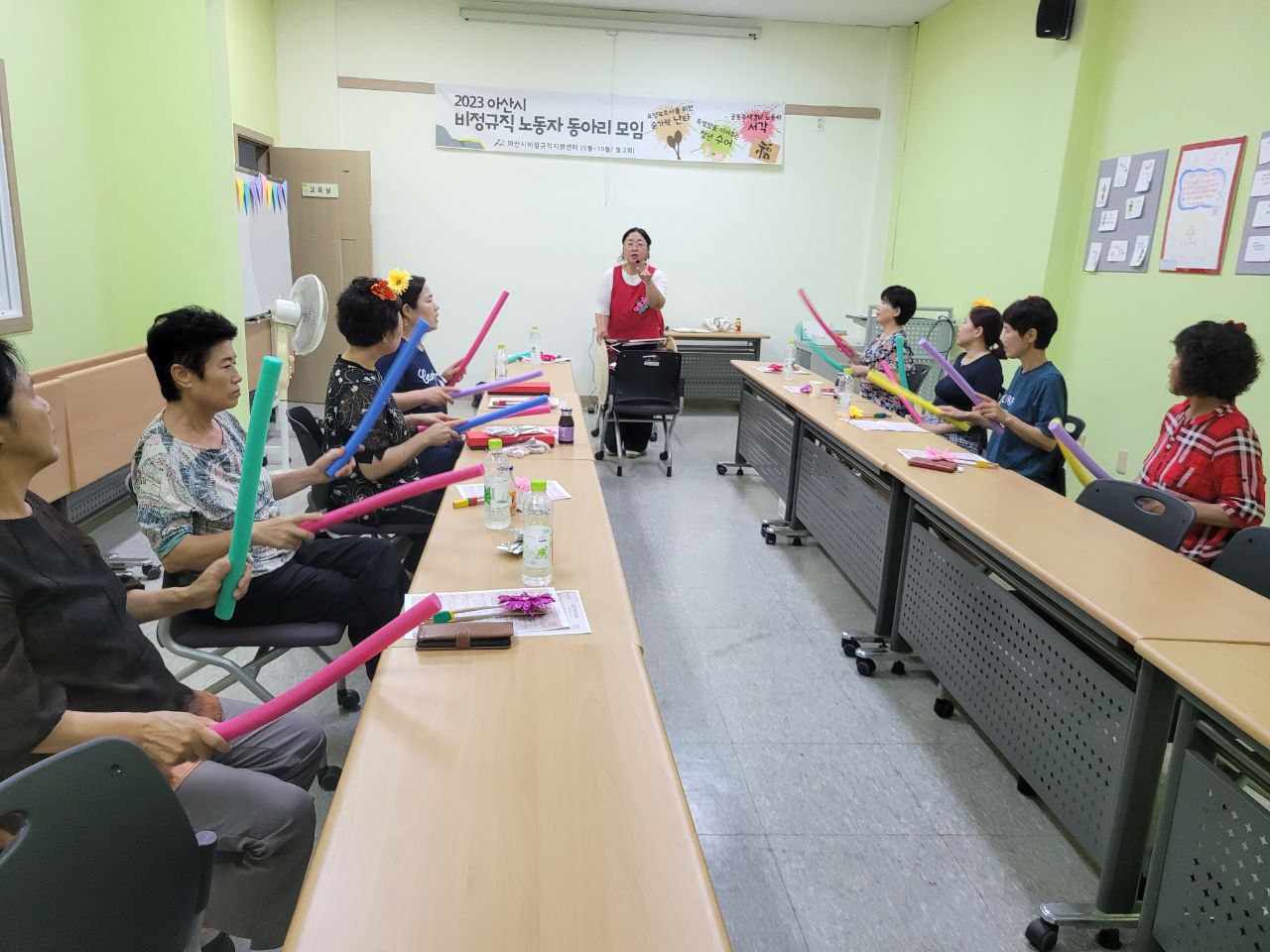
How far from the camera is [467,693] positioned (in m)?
1.44

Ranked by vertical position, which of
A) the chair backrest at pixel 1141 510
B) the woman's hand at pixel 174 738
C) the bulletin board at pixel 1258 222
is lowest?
the woman's hand at pixel 174 738

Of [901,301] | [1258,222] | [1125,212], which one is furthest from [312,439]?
[1125,212]

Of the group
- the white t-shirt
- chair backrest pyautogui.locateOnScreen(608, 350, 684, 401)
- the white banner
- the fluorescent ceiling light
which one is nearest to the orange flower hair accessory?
chair backrest pyautogui.locateOnScreen(608, 350, 684, 401)

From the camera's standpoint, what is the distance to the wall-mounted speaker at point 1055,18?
4973 millimetres

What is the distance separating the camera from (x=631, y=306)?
6051mm

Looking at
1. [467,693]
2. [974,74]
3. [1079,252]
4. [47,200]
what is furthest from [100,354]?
[974,74]

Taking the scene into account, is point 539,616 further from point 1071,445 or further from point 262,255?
point 262,255

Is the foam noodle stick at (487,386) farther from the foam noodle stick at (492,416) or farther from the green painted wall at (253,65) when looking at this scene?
the green painted wall at (253,65)

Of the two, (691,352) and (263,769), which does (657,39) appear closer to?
(691,352)

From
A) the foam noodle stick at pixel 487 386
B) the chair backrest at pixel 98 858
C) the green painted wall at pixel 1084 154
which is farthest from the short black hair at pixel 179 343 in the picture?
the green painted wall at pixel 1084 154

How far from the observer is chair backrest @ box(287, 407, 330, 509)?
2.85 meters

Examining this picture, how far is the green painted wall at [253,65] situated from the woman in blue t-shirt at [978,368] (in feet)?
16.7

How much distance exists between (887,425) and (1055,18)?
125 inches

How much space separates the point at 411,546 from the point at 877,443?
192 cm
